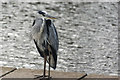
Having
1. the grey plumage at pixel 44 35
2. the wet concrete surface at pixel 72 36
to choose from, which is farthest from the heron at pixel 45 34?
Answer: the wet concrete surface at pixel 72 36

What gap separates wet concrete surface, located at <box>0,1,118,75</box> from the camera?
2.92 meters

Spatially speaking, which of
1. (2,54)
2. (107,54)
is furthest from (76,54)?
(2,54)

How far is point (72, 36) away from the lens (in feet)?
10.1

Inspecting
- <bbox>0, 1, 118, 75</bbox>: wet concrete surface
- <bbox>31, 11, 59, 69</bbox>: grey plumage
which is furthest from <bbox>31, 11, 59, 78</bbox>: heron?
<bbox>0, 1, 118, 75</bbox>: wet concrete surface

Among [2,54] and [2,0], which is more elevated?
[2,0]

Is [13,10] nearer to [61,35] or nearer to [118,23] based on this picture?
[61,35]

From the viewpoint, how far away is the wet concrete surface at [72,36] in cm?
292

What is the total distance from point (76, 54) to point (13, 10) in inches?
37.8

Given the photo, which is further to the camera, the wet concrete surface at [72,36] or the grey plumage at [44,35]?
the wet concrete surface at [72,36]

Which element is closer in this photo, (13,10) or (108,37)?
(108,37)

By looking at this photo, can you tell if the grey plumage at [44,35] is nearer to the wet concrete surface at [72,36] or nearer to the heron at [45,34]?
the heron at [45,34]

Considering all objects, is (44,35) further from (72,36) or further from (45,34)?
(72,36)

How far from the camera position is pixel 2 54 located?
312cm

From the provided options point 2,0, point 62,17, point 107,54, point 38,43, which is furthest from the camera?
point 2,0
